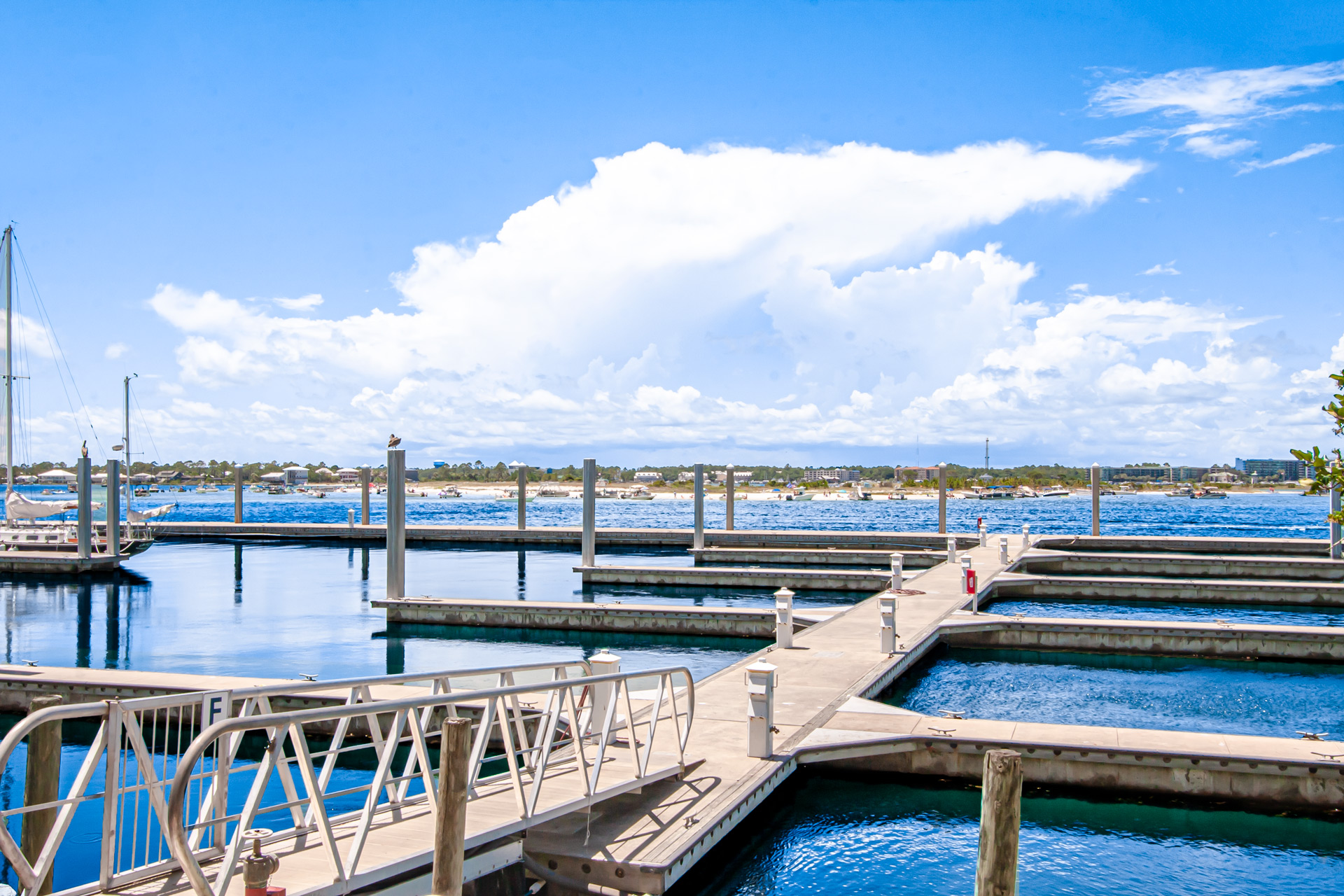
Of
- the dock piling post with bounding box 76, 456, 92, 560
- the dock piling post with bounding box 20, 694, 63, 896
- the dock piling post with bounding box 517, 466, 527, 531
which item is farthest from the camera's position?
the dock piling post with bounding box 517, 466, 527, 531

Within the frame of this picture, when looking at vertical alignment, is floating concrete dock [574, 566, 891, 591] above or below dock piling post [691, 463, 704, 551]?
below

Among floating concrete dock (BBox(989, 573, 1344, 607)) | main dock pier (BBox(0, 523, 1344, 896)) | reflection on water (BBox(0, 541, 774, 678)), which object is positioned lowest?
reflection on water (BBox(0, 541, 774, 678))

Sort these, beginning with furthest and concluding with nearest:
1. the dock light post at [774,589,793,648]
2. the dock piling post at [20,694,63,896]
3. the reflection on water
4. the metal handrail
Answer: the reflection on water, the dock light post at [774,589,793,648], the dock piling post at [20,694,63,896], the metal handrail

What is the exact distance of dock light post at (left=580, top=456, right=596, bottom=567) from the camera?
29172mm

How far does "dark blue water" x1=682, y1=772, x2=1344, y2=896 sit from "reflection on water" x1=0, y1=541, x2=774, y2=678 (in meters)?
8.20

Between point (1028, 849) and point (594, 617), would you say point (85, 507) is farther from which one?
point (1028, 849)

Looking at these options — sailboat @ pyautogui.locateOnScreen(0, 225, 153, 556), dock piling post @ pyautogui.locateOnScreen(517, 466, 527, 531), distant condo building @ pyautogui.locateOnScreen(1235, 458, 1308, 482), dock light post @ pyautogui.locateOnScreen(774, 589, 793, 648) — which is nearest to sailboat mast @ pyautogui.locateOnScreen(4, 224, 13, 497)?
sailboat @ pyautogui.locateOnScreen(0, 225, 153, 556)

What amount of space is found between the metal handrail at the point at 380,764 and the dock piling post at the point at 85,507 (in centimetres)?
2645

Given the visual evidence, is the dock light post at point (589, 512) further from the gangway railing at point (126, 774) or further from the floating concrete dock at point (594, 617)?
the gangway railing at point (126, 774)

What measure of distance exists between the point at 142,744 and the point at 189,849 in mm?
1219

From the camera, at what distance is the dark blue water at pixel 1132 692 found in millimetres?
15047

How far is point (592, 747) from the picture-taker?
10.3 m

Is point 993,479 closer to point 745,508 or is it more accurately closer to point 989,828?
point 745,508

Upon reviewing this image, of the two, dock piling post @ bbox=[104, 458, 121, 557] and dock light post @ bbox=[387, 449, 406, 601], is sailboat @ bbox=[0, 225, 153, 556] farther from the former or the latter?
dock light post @ bbox=[387, 449, 406, 601]
